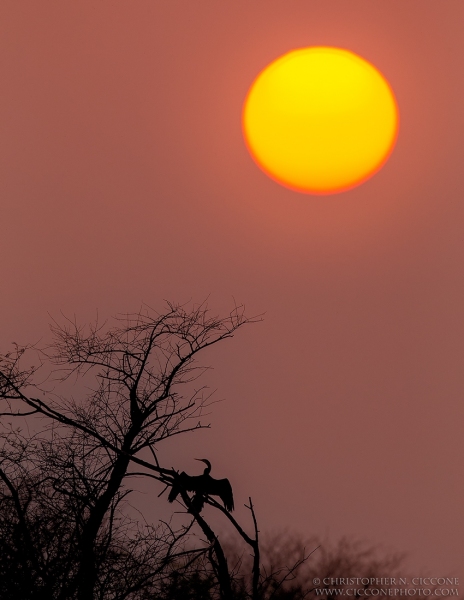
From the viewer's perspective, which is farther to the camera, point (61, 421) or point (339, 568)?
point (339, 568)

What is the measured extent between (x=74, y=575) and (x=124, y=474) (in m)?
1.27

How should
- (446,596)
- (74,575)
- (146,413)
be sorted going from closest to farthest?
(74,575) < (146,413) < (446,596)

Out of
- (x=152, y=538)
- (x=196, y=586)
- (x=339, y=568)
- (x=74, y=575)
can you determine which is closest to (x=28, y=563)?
(x=74, y=575)

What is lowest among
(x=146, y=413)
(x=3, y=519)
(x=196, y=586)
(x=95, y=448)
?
(x=196, y=586)

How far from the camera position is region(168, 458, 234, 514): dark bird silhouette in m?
8.77

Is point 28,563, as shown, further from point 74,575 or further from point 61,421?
point 61,421

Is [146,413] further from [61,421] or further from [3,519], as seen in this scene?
[3,519]

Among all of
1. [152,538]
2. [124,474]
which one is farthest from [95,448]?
[152,538]

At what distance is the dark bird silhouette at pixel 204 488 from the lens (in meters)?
8.77

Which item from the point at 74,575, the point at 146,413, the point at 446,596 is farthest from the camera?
the point at 446,596

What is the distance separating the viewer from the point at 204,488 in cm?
888

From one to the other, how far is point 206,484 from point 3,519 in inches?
101

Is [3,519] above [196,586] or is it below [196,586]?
above

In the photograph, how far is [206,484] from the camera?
8.95m
